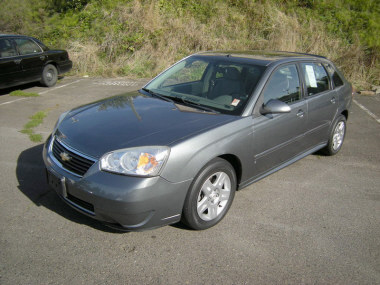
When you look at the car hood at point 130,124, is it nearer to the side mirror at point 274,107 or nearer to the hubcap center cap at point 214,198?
the side mirror at point 274,107

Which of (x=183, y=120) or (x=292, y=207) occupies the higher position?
(x=183, y=120)

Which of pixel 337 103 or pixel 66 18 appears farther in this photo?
pixel 66 18

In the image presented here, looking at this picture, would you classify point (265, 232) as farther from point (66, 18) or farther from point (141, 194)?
point (66, 18)

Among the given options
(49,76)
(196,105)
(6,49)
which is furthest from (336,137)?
(49,76)

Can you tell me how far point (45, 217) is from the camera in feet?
11.3

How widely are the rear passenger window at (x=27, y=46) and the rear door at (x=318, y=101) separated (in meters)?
7.70

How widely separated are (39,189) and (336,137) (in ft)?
13.9

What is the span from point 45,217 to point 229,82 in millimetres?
2418

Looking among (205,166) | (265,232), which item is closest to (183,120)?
(205,166)

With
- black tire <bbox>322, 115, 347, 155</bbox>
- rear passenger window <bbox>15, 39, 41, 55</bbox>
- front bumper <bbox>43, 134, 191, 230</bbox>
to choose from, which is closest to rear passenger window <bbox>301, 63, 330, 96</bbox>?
black tire <bbox>322, 115, 347, 155</bbox>

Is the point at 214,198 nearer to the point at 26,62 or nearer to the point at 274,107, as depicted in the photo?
the point at 274,107

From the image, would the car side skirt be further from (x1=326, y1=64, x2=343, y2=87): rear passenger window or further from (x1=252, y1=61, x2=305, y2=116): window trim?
(x1=326, y1=64, x2=343, y2=87): rear passenger window

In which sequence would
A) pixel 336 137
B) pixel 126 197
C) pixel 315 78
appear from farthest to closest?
pixel 336 137
pixel 315 78
pixel 126 197

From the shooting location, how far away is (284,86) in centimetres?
418
